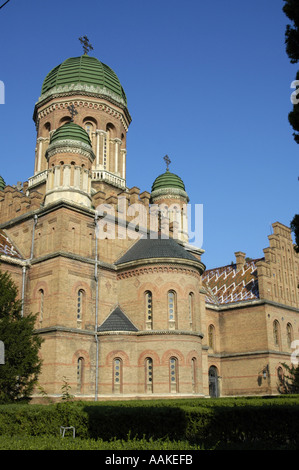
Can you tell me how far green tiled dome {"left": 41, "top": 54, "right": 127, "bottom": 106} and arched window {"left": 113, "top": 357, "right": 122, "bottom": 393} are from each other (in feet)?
72.4

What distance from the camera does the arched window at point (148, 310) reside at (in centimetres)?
2876

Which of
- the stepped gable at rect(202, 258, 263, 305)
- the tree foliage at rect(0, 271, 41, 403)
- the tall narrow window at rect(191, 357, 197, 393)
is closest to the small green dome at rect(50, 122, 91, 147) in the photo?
the tree foliage at rect(0, 271, 41, 403)

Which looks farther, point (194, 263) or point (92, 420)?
point (194, 263)

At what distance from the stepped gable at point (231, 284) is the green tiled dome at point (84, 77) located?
18253 millimetres

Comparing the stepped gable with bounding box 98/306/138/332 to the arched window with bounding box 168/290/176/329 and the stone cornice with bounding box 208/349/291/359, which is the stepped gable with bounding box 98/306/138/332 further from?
the stone cornice with bounding box 208/349/291/359

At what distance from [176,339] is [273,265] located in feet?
53.5

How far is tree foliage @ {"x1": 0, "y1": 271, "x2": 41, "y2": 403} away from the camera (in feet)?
65.0

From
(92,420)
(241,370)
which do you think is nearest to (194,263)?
(241,370)

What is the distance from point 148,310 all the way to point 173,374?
405 centimetres

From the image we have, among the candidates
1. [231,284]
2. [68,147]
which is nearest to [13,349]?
[68,147]

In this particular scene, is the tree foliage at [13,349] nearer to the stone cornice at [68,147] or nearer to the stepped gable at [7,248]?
the stepped gable at [7,248]

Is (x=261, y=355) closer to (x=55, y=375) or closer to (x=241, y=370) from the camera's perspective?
(x=241, y=370)
